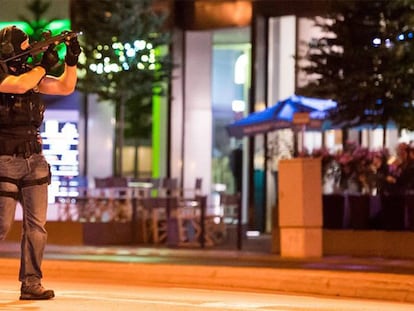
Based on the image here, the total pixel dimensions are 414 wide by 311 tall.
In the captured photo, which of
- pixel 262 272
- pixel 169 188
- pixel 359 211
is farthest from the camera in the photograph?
pixel 169 188

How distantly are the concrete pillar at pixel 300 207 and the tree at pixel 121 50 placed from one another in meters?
6.90

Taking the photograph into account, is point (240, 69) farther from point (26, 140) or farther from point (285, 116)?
point (26, 140)

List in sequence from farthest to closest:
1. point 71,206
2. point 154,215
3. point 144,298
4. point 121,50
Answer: point 121,50 → point 154,215 → point 71,206 → point 144,298

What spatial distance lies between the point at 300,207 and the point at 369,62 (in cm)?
277

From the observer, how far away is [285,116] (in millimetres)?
18531

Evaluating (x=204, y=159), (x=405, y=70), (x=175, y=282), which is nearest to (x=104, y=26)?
(x=204, y=159)

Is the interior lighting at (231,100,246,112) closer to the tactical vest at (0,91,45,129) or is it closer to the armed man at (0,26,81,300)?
the armed man at (0,26,81,300)

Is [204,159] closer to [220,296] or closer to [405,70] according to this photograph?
[405,70]

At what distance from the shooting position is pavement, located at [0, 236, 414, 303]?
9914 mm

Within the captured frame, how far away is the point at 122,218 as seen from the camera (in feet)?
62.6

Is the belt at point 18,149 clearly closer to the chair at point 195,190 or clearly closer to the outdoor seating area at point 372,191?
the outdoor seating area at point 372,191

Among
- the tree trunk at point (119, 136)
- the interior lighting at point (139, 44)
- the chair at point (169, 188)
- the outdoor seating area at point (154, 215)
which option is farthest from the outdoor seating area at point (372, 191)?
the tree trunk at point (119, 136)

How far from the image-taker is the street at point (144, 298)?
25.4ft

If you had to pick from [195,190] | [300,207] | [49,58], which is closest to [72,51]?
[49,58]
